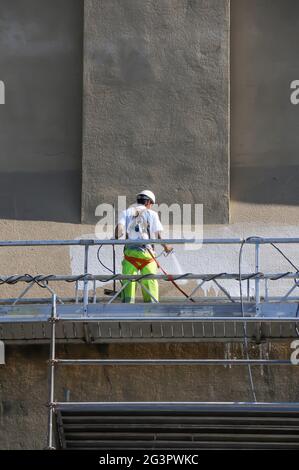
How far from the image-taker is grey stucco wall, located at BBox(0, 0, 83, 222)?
21.6 meters

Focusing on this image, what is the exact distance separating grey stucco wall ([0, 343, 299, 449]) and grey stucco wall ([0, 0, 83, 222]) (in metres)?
4.85

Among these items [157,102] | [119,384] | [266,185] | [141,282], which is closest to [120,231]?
[141,282]

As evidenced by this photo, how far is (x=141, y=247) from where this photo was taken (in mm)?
18000

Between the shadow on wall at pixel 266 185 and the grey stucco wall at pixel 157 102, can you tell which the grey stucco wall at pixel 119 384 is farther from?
the shadow on wall at pixel 266 185

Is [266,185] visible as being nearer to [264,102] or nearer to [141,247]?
[264,102]

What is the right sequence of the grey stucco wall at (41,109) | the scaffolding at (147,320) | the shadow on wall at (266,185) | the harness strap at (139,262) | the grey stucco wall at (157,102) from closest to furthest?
the scaffolding at (147,320), the harness strap at (139,262), the grey stucco wall at (157,102), the shadow on wall at (266,185), the grey stucco wall at (41,109)

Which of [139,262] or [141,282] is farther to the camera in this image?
[139,262]

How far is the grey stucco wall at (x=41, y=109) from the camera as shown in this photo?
2164cm

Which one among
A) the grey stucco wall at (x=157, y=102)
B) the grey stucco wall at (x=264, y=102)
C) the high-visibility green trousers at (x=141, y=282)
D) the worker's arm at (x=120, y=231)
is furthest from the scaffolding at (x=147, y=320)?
the grey stucco wall at (x=264, y=102)

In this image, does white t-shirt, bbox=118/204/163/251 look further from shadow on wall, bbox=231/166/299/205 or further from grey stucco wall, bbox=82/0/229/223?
shadow on wall, bbox=231/166/299/205

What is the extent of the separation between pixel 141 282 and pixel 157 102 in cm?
441
